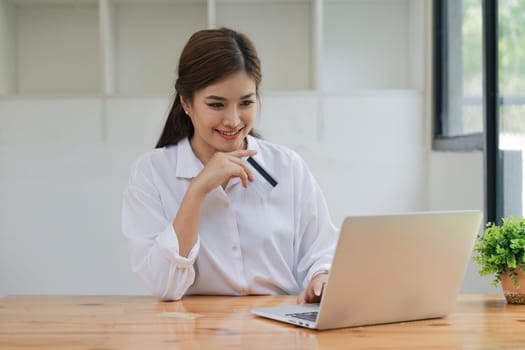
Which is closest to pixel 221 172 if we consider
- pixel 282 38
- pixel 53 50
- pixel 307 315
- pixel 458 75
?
pixel 307 315

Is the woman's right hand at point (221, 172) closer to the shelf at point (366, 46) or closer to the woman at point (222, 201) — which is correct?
the woman at point (222, 201)

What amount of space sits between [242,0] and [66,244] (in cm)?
147

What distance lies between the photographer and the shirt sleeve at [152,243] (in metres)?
1.85

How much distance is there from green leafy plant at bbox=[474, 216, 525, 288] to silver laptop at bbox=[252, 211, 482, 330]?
22 centimetres

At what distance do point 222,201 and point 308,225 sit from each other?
0.87 ft

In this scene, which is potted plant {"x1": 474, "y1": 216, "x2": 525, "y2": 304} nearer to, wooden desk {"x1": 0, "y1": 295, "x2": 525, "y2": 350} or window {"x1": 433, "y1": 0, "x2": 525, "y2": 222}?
wooden desk {"x1": 0, "y1": 295, "x2": 525, "y2": 350}

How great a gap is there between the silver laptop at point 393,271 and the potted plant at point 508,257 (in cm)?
22

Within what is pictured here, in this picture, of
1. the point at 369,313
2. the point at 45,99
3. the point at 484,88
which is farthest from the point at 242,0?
the point at 369,313

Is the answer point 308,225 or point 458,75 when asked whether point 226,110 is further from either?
point 458,75

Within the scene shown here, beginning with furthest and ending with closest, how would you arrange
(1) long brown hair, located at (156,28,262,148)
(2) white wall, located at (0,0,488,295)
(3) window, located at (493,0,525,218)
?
(2) white wall, located at (0,0,488,295) < (3) window, located at (493,0,525,218) < (1) long brown hair, located at (156,28,262,148)

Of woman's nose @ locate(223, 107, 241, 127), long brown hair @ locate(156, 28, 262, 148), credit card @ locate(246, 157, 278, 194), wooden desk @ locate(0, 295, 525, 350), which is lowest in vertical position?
wooden desk @ locate(0, 295, 525, 350)

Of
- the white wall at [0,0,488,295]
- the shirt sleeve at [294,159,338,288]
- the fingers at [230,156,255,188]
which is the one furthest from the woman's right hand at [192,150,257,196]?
the white wall at [0,0,488,295]

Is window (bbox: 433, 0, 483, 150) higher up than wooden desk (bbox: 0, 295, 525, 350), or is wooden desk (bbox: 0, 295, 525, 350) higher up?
window (bbox: 433, 0, 483, 150)

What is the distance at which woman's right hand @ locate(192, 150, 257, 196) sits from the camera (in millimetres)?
1897
